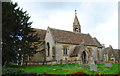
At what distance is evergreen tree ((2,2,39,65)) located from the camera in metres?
21.3

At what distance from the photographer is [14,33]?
25906 millimetres

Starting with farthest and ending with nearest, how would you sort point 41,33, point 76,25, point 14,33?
1. point 76,25
2. point 41,33
3. point 14,33

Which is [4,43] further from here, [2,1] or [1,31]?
[2,1]

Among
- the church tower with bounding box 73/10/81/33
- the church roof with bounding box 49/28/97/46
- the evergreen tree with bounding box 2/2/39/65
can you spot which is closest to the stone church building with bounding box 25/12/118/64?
the church roof with bounding box 49/28/97/46

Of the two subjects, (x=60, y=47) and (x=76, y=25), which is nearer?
(x=60, y=47)

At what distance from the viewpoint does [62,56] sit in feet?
127

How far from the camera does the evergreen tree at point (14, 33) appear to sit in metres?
21.3

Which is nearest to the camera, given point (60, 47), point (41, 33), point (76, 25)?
point (60, 47)

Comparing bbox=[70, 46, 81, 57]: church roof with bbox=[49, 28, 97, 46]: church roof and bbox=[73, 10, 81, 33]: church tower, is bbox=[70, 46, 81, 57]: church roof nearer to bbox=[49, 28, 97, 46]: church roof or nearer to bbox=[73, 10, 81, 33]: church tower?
bbox=[49, 28, 97, 46]: church roof

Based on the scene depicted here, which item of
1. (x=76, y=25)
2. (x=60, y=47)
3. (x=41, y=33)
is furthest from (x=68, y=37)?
(x=76, y=25)

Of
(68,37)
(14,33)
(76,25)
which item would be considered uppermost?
(76,25)

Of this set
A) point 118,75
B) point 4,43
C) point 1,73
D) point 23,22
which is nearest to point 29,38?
point 23,22

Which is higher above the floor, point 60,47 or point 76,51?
point 60,47

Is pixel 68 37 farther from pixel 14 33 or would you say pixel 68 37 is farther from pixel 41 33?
pixel 14 33
